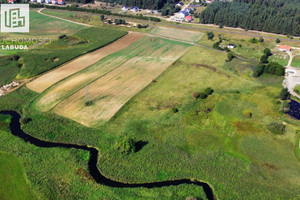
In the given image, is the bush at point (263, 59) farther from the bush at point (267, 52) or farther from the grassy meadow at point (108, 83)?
the grassy meadow at point (108, 83)

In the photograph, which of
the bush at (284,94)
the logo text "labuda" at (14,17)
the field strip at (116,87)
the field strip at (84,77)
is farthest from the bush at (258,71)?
the logo text "labuda" at (14,17)

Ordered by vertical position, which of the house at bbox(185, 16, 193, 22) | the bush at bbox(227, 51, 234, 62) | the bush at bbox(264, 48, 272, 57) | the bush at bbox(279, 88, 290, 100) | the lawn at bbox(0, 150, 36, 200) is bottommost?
the lawn at bbox(0, 150, 36, 200)

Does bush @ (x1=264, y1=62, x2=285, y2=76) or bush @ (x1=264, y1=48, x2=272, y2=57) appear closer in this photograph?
bush @ (x1=264, y1=62, x2=285, y2=76)

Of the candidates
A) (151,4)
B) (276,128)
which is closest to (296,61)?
(276,128)

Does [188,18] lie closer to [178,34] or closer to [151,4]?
[178,34]

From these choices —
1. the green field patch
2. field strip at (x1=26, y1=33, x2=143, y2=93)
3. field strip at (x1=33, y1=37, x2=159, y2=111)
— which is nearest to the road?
the green field patch

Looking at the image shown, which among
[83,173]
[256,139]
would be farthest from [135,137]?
[256,139]

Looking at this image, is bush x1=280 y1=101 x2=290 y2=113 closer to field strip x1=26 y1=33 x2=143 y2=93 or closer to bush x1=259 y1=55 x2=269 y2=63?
bush x1=259 y1=55 x2=269 y2=63

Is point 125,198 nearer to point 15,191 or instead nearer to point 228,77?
point 15,191
